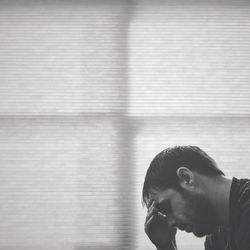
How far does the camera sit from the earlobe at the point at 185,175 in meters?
1.28

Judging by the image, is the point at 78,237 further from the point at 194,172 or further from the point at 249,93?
the point at 249,93

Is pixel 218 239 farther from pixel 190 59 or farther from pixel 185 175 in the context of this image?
pixel 190 59

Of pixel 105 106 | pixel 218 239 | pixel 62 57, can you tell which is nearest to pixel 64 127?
pixel 105 106

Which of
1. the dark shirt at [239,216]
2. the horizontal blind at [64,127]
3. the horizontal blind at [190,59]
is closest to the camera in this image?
the dark shirt at [239,216]

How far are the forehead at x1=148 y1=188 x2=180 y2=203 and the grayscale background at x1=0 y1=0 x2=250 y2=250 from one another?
0.31 m

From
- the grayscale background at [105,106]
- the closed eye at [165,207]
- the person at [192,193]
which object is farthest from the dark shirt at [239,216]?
the grayscale background at [105,106]

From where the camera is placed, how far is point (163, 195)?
1310 millimetres

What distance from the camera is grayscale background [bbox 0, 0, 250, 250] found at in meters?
1.61

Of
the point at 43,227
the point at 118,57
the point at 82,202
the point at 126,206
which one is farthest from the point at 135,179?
the point at 118,57

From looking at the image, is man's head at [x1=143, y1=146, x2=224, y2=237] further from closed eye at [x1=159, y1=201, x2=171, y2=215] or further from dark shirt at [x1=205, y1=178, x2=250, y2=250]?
dark shirt at [x1=205, y1=178, x2=250, y2=250]

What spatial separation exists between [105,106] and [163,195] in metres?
0.57

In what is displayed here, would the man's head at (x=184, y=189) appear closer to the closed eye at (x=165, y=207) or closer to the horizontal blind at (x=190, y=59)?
the closed eye at (x=165, y=207)

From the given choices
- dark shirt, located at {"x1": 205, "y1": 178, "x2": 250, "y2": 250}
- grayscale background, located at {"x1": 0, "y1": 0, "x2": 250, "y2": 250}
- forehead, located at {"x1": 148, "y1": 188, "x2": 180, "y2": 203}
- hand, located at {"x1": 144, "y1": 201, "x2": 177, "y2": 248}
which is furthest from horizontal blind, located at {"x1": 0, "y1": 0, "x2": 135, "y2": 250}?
dark shirt, located at {"x1": 205, "y1": 178, "x2": 250, "y2": 250}

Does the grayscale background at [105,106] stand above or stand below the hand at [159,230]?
above
